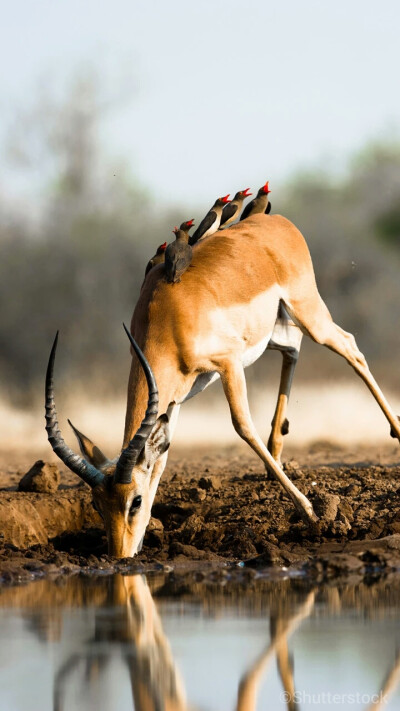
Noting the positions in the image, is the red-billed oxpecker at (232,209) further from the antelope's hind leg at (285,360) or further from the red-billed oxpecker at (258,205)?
the antelope's hind leg at (285,360)

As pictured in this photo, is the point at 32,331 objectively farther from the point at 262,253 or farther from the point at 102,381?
the point at 262,253

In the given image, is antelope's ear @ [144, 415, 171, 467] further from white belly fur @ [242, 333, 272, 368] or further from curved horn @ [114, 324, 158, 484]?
white belly fur @ [242, 333, 272, 368]

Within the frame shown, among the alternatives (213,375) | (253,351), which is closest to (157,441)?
(213,375)

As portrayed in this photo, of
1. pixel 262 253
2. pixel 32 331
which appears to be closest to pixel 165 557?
pixel 262 253

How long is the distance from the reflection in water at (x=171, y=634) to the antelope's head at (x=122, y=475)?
53 cm

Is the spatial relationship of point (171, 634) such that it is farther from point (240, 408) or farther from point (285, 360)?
point (285, 360)

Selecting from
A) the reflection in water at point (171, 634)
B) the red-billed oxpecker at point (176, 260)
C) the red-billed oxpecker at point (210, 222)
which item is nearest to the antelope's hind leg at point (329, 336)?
the red-billed oxpecker at point (210, 222)

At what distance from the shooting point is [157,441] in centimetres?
863

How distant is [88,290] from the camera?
74.6ft

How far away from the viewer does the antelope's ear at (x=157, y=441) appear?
8562mm

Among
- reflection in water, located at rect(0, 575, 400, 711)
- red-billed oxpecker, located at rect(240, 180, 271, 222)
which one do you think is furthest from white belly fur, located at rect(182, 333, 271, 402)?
reflection in water, located at rect(0, 575, 400, 711)

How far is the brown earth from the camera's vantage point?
26.6 ft

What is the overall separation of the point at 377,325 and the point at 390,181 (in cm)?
512

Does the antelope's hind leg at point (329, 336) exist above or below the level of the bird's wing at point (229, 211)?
below
